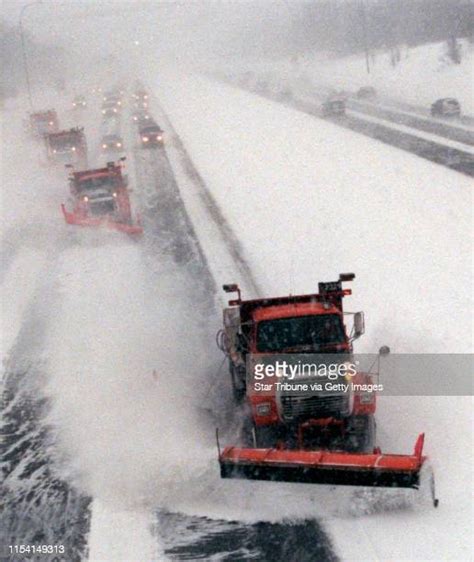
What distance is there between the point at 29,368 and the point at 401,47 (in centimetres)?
8510

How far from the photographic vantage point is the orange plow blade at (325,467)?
32.5ft

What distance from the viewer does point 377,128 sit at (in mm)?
47562

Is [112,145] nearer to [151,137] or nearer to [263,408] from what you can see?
[151,137]

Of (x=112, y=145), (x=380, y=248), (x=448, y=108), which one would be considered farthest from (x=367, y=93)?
(x=380, y=248)

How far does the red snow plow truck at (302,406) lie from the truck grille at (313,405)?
1cm

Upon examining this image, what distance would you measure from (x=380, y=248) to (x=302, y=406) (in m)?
13.5

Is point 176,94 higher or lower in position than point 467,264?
higher

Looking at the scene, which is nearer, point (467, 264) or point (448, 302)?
point (448, 302)

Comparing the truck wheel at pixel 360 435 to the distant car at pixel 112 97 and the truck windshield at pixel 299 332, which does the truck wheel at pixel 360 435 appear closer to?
the truck windshield at pixel 299 332

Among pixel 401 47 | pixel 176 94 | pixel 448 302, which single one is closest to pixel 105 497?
pixel 448 302

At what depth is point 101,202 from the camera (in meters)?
29.5

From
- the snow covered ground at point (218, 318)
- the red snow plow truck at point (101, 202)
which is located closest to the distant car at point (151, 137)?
the snow covered ground at point (218, 318)

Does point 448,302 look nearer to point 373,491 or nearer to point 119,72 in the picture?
point 373,491

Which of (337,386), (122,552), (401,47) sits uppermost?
(401,47)
